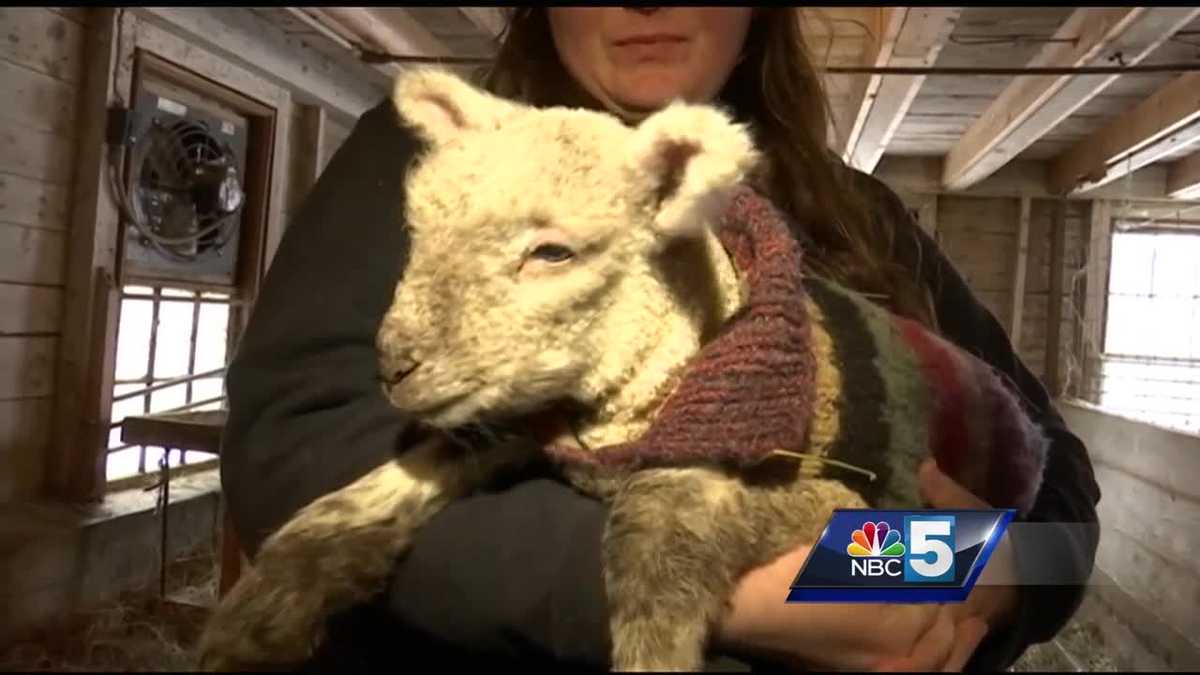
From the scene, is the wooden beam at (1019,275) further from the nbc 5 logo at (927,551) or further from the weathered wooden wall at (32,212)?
the weathered wooden wall at (32,212)

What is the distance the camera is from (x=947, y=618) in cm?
41

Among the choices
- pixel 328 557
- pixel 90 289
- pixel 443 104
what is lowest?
pixel 328 557

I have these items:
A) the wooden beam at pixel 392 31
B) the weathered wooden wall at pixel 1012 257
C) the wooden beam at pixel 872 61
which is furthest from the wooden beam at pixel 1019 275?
the wooden beam at pixel 392 31

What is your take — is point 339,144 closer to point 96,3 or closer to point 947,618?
point 96,3

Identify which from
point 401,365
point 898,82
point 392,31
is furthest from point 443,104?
point 898,82

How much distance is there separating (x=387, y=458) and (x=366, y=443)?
14 mm

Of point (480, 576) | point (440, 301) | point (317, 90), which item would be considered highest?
point (317, 90)

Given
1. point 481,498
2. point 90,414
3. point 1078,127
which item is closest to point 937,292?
point 1078,127

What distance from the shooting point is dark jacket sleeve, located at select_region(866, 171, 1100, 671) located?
16.9 inches

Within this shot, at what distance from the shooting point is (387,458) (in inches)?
18.5

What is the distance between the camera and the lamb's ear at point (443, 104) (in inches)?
18.8

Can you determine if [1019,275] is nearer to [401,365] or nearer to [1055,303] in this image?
[1055,303]

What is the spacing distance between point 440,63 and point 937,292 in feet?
0.99

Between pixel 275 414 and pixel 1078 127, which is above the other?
pixel 1078 127
